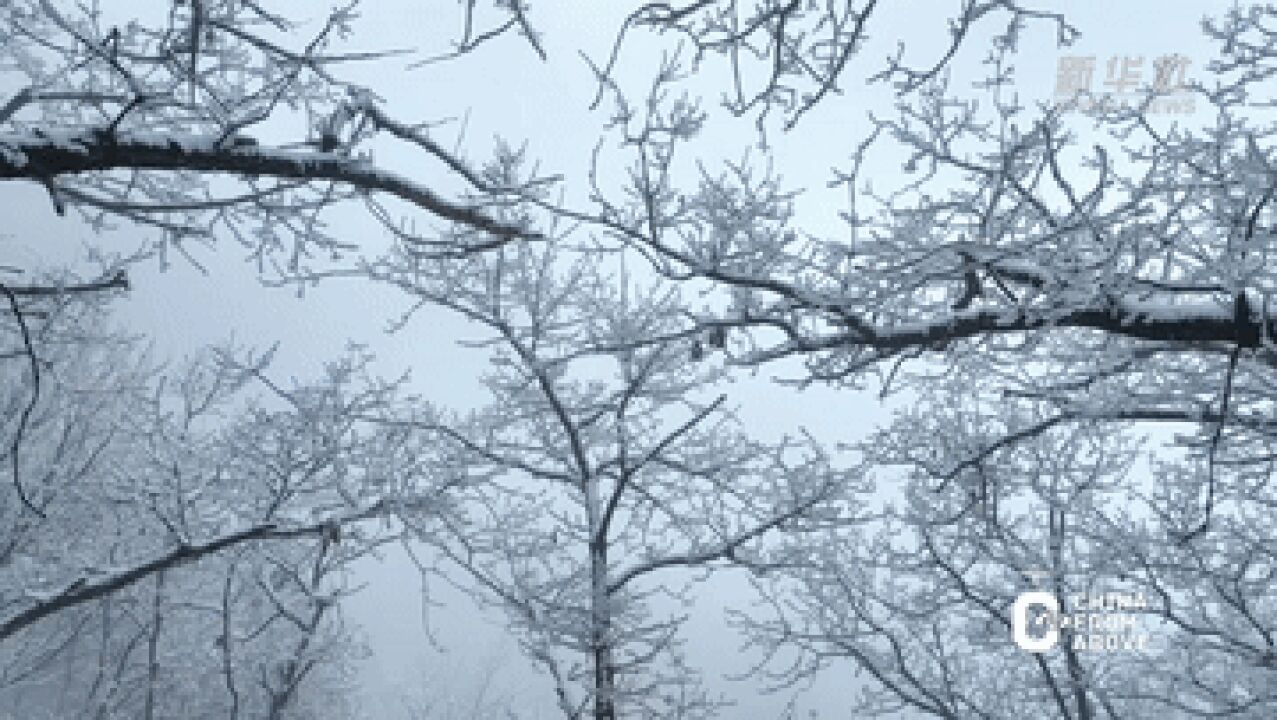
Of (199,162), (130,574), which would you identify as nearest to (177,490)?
(130,574)

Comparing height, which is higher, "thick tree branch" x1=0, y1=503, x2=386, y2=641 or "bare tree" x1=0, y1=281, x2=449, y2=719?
"bare tree" x1=0, y1=281, x2=449, y2=719

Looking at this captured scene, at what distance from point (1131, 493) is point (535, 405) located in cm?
570

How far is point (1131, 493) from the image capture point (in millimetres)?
6891

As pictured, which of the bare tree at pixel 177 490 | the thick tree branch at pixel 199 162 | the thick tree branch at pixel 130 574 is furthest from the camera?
the bare tree at pixel 177 490

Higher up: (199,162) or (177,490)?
(177,490)

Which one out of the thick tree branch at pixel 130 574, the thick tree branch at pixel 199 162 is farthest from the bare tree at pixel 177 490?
the thick tree branch at pixel 199 162

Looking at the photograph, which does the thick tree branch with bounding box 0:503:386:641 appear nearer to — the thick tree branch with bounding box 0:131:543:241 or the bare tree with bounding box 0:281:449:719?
the bare tree with bounding box 0:281:449:719

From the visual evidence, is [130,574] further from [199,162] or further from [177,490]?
[199,162]

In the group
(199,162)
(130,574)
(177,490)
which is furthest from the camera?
(177,490)

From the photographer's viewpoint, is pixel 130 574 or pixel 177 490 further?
pixel 177 490

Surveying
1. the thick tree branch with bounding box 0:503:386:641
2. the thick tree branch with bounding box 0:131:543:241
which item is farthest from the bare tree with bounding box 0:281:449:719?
the thick tree branch with bounding box 0:131:543:241

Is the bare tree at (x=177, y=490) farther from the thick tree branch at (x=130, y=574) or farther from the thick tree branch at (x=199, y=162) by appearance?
the thick tree branch at (x=199, y=162)

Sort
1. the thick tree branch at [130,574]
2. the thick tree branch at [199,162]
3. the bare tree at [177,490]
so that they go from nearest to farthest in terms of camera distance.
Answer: the thick tree branch at [199,162] < the thick tree branch at [130,574] < the bare tree at [177,490]

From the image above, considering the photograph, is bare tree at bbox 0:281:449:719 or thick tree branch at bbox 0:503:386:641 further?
A: bare tree at bbox 0:281:449:719
